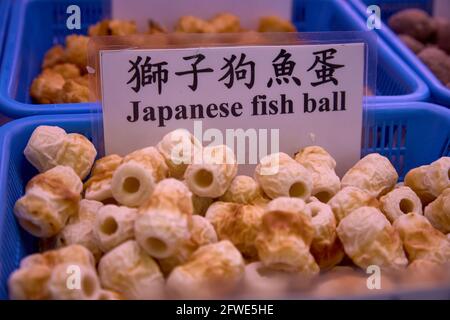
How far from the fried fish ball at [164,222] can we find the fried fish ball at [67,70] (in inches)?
Result: 35.2

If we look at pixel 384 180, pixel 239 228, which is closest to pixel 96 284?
pixel 239 228

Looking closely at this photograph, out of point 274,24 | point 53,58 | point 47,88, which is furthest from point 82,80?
point 274,24

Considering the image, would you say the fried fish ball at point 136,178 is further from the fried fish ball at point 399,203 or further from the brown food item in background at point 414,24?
the brown food item in background at point 414,24

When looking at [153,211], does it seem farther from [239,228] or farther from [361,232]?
[361,232]

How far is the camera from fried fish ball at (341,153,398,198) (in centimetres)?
100

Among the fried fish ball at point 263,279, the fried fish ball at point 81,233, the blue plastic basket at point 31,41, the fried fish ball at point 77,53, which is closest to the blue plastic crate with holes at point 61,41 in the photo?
the blue plastic basket at point 31,41

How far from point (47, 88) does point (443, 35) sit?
1.15 metres

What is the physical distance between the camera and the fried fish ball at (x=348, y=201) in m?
0.91

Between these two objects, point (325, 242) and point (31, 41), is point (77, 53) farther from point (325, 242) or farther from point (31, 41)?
point (325, 242)

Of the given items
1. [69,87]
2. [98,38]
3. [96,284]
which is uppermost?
[98,38]

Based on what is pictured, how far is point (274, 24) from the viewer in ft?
5.61

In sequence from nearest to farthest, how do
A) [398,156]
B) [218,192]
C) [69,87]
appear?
[218,192]
[398,156]
[69,87]

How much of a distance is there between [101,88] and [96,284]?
0.37 metres

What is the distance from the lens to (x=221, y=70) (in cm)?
99
